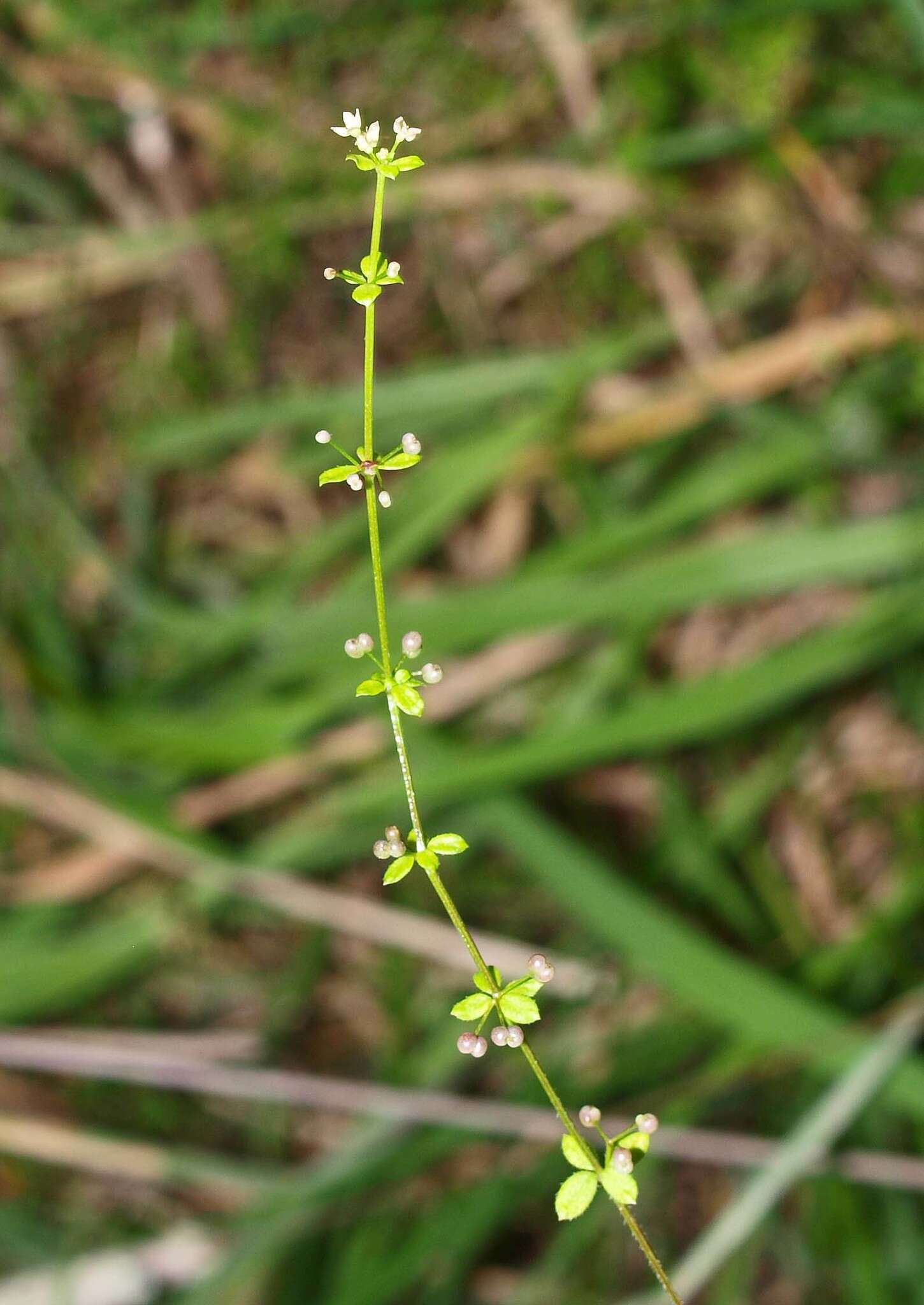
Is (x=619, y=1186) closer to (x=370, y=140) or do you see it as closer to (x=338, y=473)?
(x=338, y=473)

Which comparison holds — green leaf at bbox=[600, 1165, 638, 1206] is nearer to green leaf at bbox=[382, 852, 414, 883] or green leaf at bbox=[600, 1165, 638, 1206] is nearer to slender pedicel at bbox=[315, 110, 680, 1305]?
slender pedicel at bbox=[315, 110, 680, 1305]

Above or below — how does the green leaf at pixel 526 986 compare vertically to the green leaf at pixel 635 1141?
above

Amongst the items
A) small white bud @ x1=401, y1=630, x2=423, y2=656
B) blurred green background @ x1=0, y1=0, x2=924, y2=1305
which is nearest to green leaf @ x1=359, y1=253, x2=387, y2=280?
small white bud @ x1=401, y1=630, x2=423, y2=656

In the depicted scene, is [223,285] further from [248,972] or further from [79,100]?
[248,972]


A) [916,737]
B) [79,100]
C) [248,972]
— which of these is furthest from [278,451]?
[916,737]

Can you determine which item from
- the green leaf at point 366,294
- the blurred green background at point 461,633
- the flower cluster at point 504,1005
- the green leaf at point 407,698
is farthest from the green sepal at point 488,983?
the blurred green background at point 461,633

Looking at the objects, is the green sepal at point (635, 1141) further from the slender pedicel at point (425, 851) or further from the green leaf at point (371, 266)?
the green leaf at point (371, 266)
